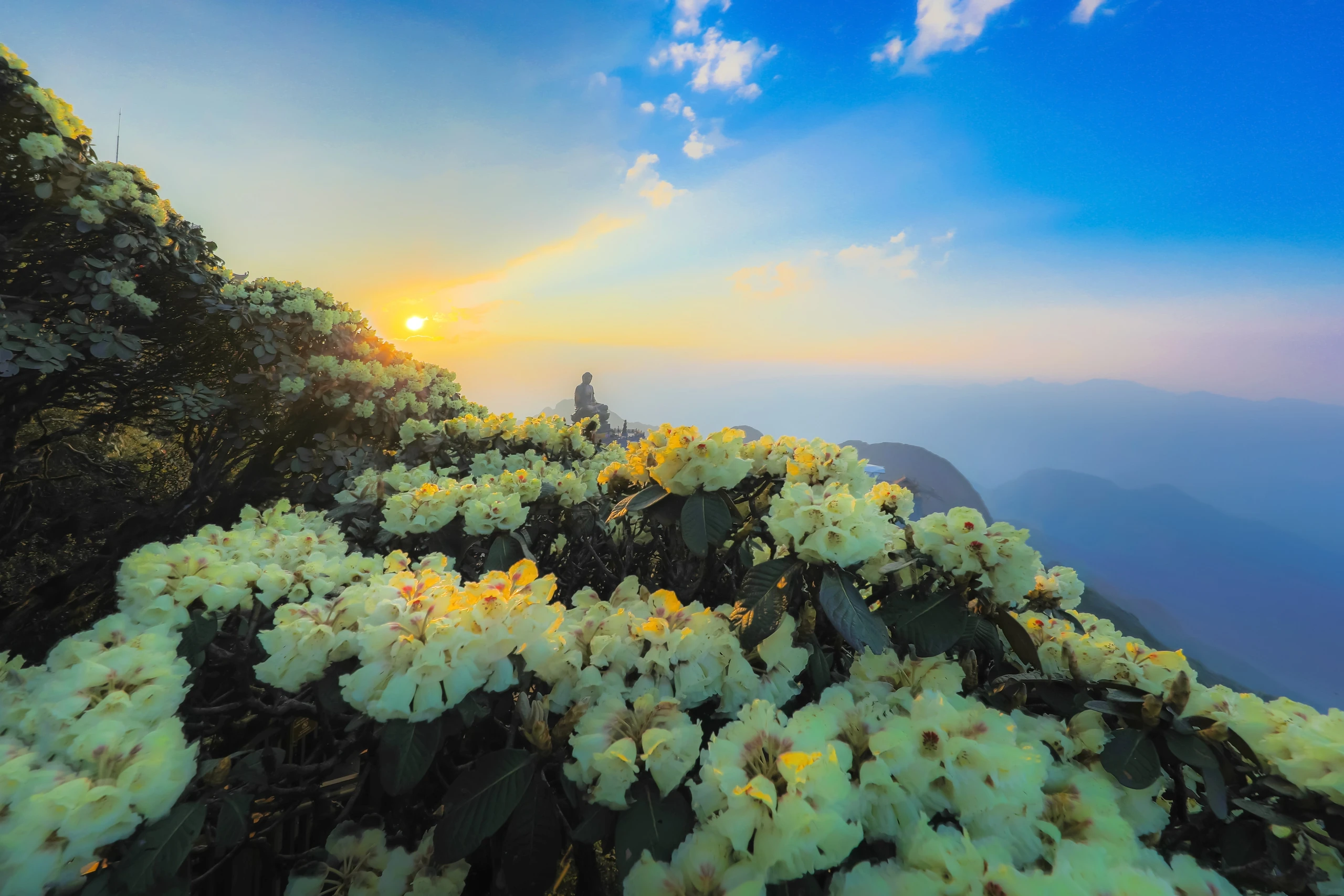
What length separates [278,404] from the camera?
4.07m

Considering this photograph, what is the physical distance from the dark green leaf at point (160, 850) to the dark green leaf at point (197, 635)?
20.9 inches

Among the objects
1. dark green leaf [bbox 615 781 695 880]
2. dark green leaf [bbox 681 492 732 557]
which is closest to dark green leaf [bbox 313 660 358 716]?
dark green leaf [bbox 615 781 695 880]

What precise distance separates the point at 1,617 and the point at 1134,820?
5536mm

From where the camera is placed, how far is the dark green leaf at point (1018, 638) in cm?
115

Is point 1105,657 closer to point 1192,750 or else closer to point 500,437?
point 1192,750

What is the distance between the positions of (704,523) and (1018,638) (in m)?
0.79

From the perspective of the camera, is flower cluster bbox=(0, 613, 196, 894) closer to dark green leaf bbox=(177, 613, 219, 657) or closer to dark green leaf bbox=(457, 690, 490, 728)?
dark green leaf bbox=(177, 613, 219, 657)

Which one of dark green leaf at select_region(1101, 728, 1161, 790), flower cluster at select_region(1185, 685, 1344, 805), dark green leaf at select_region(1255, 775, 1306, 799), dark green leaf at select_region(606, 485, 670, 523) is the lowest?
dark green leaf at select_region(1101, 728, 1161, 790)

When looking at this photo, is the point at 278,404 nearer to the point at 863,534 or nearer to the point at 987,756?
the point at 863,534

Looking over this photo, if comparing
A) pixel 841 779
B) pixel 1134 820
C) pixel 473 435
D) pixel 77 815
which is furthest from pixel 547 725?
pixel 473 435

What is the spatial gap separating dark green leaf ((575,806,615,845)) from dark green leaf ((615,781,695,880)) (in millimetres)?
18

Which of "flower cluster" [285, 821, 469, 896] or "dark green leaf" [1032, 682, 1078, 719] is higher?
"dark green leaf" [1032, 682, 1078, 719]

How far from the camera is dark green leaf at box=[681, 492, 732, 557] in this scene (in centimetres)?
131

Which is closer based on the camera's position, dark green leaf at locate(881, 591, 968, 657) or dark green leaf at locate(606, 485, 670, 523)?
dark green leaf at locate(881, 591, 968, 657)
